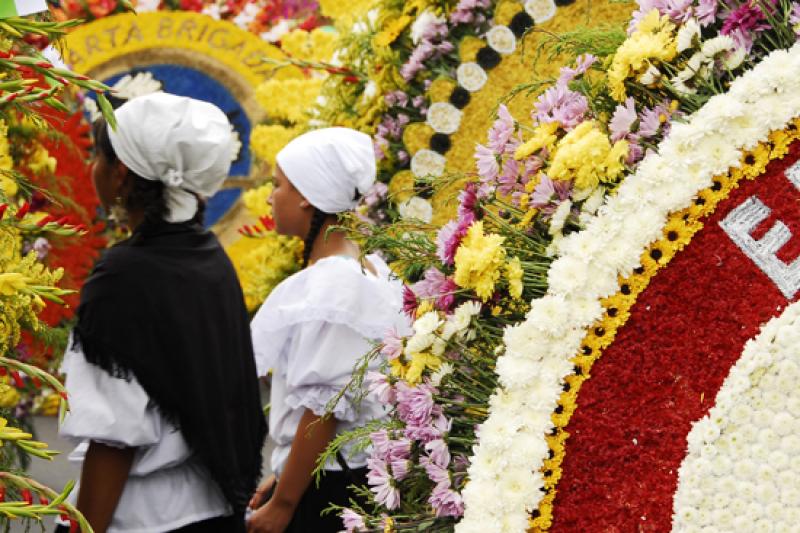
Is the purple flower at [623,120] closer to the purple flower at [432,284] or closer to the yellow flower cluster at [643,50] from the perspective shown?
the yellow flower cluster at [643,50]

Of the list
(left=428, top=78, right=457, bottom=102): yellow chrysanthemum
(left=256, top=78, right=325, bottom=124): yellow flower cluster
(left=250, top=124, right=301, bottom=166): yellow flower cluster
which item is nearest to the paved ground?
(left=250, top=124, right=301, bottom=166): yellow flower cluster

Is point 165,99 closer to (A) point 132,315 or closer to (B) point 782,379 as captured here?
(A) point 132,315

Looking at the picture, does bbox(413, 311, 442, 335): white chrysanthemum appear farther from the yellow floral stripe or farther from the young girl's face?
the young girl's face

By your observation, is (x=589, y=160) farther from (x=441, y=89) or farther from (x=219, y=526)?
(x=441, y=89)

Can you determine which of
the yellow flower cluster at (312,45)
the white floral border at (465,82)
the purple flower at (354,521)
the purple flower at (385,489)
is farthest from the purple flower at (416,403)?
the yellow flower cluster at (312,45)

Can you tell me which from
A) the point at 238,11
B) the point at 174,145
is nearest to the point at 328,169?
the point at 174,145

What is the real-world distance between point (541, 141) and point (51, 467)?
5.90 metres

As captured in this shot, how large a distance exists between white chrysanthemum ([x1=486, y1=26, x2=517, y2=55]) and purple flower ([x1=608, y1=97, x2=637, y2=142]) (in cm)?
169

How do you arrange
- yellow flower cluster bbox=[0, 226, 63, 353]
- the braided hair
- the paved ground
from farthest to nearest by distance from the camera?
the paved ground < the braided hair < yellow flower cluster bbox=[0, 226, 63, 353]

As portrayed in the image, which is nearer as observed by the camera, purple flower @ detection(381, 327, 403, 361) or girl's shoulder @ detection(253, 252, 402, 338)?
purple flower @ detection(381, 327, 403, 361)

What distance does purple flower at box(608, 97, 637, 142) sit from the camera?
6.79 ft

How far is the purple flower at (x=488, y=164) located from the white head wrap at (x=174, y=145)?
0.83 metres

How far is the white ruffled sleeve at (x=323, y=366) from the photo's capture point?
2900mm

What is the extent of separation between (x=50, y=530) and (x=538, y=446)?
456 cm
